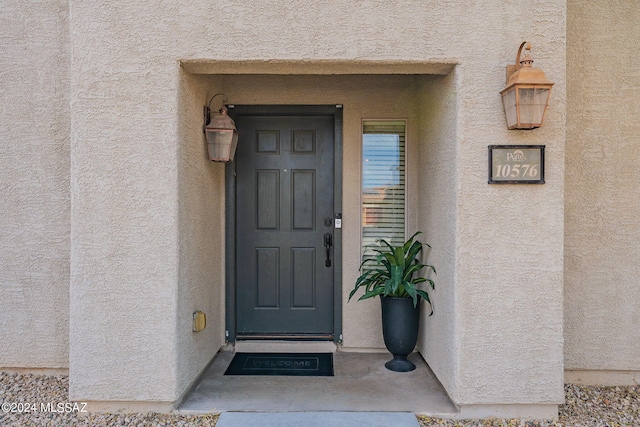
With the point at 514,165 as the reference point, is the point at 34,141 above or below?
above

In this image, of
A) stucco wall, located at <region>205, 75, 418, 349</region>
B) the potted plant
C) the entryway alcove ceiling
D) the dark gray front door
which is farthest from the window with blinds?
the entryway alcove ceiling

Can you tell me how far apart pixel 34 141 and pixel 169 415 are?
8.27 ft

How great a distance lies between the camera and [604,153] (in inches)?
145

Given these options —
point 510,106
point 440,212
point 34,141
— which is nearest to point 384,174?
point 440,212

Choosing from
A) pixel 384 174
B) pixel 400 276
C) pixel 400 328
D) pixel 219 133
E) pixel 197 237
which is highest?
pixel 219 133

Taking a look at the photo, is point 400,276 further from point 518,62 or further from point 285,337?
point 518,62

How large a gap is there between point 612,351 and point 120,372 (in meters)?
3.92

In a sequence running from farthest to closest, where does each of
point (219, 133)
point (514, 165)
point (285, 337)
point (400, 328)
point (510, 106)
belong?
point (285, 337) < point (400, 328) < point (219, 133) < point (514, 165) < point (510, 106)

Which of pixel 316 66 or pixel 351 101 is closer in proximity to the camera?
pixel 316 66

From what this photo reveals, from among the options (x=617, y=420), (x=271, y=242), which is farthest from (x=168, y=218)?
(x=617, y=420)

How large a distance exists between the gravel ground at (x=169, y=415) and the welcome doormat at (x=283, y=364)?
811 millimetres

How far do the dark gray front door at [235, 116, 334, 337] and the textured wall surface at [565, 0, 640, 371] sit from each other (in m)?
2.16

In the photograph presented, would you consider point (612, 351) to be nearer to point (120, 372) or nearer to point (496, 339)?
point (496, 339)

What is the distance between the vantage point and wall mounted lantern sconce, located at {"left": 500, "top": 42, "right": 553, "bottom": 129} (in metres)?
2.80
